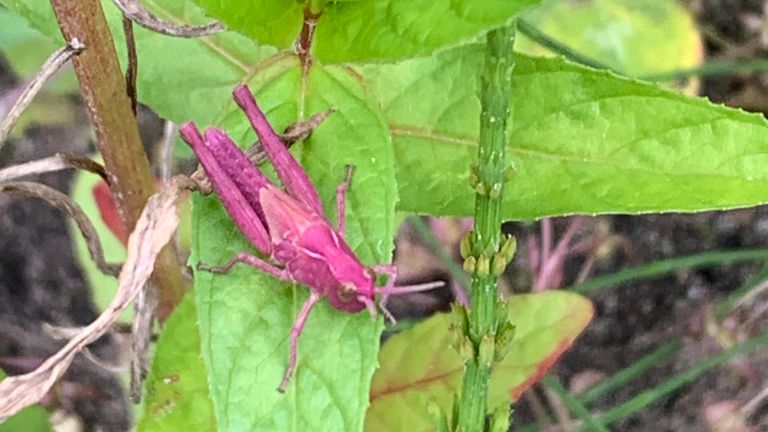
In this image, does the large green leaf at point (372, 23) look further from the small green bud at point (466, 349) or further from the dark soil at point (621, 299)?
the dark soil at point (621, 299)

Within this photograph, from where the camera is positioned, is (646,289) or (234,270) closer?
(234,270)

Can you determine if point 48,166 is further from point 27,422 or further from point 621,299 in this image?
point 621,299

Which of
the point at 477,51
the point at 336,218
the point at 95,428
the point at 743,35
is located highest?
the point at 743,35

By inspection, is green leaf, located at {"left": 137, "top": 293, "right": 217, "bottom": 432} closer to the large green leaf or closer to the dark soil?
the large green leaf

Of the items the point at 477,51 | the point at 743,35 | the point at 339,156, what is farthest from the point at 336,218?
the point at 743,35

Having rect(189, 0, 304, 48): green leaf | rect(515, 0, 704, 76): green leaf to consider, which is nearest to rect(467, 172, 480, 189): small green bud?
rect(189, 0, 304, 48): green leaf

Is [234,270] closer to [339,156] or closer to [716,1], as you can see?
[339,156]

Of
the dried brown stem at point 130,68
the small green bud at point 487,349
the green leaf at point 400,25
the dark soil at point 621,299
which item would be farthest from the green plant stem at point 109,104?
the dark soil at point 621,299
